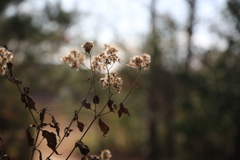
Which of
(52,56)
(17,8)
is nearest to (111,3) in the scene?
(52,56)

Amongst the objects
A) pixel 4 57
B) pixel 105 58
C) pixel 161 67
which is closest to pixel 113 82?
pixel 105 58

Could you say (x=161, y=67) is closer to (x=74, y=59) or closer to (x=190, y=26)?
(x=190, y=26)

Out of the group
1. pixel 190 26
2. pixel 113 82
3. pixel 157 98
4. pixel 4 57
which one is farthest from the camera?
pixel 157 98

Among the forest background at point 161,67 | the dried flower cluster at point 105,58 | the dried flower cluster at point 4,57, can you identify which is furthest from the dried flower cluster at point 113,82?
the forest background at point 161,67

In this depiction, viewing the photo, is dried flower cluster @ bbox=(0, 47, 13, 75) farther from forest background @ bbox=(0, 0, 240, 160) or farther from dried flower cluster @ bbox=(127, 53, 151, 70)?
forest background @ bbox=(0, 0, 240, 160)

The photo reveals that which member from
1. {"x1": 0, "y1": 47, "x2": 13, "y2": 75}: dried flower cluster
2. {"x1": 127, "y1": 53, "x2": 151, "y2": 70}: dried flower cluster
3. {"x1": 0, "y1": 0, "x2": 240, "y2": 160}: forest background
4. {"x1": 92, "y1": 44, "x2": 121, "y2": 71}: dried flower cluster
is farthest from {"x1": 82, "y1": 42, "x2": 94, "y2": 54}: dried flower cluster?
{"x1": 0, "y1": 0, "x2": 240, "y2": 160}: forest background

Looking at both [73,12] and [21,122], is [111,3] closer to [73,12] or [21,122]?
[73,12]
